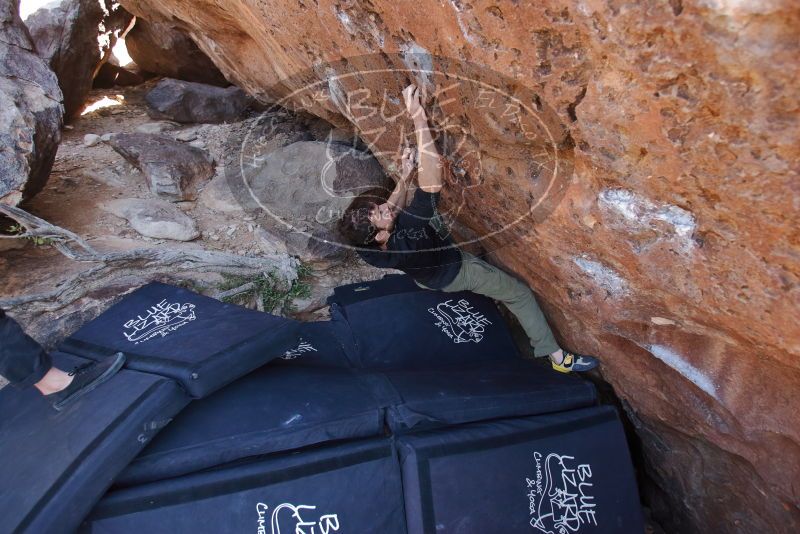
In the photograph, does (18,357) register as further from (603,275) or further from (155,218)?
(603,275)

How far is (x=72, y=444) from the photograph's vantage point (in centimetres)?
173

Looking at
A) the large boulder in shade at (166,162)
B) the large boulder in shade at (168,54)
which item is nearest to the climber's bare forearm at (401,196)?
the large boulder in shade at (166,162)

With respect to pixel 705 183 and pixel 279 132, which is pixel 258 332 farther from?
pixel 279 132

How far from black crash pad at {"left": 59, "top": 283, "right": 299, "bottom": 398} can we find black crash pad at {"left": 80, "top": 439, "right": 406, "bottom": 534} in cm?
35

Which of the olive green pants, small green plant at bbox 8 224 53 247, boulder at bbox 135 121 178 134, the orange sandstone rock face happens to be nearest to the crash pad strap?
the olive green pants

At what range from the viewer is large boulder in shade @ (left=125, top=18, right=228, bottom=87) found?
5219 mm

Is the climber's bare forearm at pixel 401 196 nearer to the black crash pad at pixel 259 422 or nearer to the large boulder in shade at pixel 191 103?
the black crash pad at pixel 259 422

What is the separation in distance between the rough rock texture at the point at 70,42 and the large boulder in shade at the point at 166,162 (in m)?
1.00

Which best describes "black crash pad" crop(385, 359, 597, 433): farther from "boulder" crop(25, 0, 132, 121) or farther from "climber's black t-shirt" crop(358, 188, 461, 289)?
"boulder" crop(25, 0, 132, 121)

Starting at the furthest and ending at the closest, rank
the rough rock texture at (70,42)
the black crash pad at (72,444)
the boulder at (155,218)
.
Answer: the rough rock texture at (70,42)
the boulder at (155,218)
the black crash pad at (72,444)

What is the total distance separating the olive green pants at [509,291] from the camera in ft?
8.80

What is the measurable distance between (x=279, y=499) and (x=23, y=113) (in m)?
2.63

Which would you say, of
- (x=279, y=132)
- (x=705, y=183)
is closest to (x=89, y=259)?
(x=279, y=132)

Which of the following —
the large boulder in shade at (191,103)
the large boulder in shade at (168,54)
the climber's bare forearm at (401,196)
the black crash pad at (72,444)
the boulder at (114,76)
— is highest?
the large boulder in shade at (168,54)
